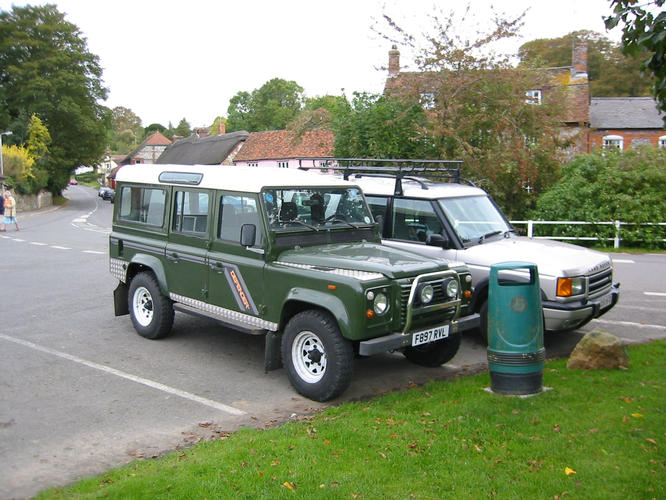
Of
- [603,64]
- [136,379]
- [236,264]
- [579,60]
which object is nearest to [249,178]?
[236,264]

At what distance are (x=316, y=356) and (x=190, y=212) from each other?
2832 mm

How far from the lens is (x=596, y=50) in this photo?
6988 cm

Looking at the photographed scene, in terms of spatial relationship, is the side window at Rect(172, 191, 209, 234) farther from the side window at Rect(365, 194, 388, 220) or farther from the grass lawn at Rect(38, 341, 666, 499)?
the grass lawn at Rect(38, 341, 666, 499)

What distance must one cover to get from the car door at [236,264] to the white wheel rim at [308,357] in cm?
64

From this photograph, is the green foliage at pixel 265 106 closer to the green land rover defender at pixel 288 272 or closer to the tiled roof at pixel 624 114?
the tiled roof at pixel 624 114

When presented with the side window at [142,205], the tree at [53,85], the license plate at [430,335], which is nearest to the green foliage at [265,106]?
the tree at [53,85]

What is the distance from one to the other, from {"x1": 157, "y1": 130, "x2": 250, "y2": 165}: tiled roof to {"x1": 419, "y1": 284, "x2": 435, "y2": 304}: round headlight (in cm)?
5536

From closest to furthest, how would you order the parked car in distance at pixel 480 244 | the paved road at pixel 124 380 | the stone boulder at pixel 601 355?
the paved road at pixel 124 380, the stone boulder at pixel 601 355, the parked car in distance at pixel 480 244

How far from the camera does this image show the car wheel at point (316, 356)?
6.10 metres

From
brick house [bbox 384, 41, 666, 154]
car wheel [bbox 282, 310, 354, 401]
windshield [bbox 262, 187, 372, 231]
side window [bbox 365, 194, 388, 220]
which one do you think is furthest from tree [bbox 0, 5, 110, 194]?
car wheel [bbox 282, 310, 354, 401]

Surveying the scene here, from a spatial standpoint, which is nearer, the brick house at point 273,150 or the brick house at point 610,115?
the brick house at point 610,115

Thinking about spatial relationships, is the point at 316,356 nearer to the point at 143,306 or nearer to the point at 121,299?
the point at 143,306

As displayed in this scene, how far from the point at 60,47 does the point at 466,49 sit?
5679cm

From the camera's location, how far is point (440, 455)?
479 centimetres
